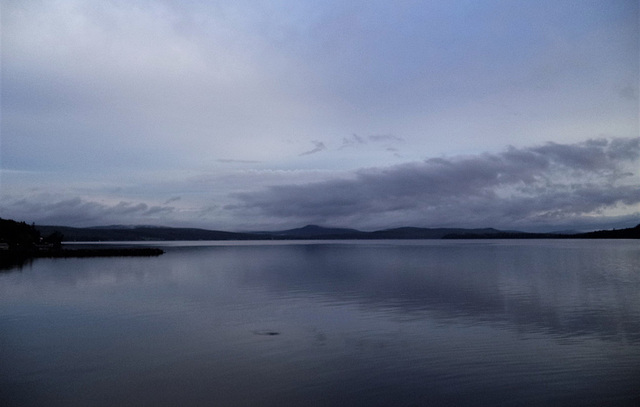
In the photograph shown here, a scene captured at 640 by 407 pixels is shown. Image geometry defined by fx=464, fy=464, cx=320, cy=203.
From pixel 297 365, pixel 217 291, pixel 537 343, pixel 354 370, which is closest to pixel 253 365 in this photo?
pixel 297 365

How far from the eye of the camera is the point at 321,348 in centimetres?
2000

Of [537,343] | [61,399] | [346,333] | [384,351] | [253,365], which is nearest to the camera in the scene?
[61,399]

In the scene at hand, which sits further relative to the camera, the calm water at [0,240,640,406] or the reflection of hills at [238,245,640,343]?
the reflection of hills at [238,245,640,343]

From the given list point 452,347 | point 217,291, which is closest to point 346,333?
point 452,347

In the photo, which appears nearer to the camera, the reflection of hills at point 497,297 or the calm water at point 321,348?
the calm water at point 321,348

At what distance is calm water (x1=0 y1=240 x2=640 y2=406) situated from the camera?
14344mm

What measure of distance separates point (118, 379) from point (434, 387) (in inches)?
413

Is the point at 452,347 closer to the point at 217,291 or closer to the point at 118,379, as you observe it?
the point at 118,379

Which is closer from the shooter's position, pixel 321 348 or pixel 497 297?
pixel 321 348

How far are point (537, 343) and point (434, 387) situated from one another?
333 inches

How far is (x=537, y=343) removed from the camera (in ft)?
68.1

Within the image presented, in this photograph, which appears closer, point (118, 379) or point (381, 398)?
point (381, 398)

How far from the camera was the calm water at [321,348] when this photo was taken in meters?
14.3

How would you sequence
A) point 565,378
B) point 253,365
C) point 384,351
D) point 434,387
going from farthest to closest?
point 384,351, point 253,365, point 565,378, point 434,387
